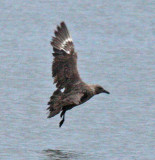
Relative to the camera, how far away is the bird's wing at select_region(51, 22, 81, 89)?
13906 millimetres

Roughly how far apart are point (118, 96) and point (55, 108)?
4.63 m

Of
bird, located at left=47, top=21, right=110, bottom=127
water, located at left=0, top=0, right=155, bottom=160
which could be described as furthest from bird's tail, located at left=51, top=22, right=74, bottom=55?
water, located at left=0, top=0, right=155, bottom=160

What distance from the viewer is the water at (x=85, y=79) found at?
13750mm

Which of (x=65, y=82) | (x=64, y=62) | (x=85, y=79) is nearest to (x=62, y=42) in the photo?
(x=64, y=62)

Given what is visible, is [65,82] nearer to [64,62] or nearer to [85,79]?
[64,62]

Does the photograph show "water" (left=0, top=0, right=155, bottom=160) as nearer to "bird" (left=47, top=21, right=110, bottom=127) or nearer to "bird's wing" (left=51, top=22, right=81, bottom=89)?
"bird" (left=47, top=21, right=110, bottom=127)

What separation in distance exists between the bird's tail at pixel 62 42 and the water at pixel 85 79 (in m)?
1.39

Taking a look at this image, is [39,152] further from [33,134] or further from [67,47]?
[67,47]

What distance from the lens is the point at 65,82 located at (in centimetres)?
1388

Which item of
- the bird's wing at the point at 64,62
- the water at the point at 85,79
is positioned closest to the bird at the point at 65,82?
the bird's wing at the point at 64,62

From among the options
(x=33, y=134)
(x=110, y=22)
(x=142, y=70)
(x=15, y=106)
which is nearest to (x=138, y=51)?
(x=142, y=70)

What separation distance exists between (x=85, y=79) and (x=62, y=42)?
471cm

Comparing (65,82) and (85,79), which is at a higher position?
(65,82)

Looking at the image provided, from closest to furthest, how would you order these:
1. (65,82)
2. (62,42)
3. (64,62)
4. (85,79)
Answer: (65,82), (64,62), (62,42), (85,79)
